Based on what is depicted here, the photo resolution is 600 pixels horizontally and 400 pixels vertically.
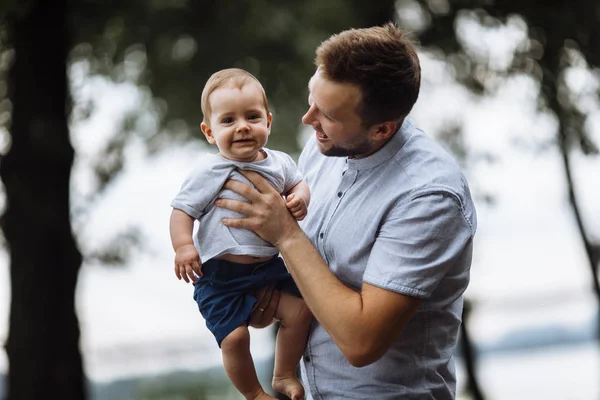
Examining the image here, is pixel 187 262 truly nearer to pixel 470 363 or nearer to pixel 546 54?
pixel 546 54

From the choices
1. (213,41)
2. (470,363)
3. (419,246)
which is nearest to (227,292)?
(419,246)

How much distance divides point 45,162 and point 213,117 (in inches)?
189

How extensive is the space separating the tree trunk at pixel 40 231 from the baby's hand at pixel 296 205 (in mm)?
4833

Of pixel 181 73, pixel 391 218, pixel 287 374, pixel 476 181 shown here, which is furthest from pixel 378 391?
pixel 476 181

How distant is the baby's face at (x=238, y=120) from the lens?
244 cm

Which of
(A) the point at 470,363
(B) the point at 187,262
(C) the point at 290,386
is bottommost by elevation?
(A) the point at 470,363

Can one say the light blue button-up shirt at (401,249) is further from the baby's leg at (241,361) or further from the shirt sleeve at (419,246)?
the baby's leg at (241,361)

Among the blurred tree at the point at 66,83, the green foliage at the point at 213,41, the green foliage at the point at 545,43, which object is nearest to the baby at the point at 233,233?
the blurred tree at the point at 66,83

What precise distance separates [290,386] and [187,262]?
1.82 feet

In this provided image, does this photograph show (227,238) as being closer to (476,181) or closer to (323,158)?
(323,158)

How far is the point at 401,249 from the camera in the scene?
2336 millimetres

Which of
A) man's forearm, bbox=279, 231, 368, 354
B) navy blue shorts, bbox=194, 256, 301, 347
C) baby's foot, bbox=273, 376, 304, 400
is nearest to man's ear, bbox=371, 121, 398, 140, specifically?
man's forearm, bbox=279, 231, 368, 354

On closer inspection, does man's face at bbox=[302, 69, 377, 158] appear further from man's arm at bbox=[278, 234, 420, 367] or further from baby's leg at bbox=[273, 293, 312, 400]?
baby's leg at bbox=[273, 293, 312, 400]

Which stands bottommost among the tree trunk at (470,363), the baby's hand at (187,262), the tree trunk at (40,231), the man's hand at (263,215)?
the tree trunk at (470,363)
